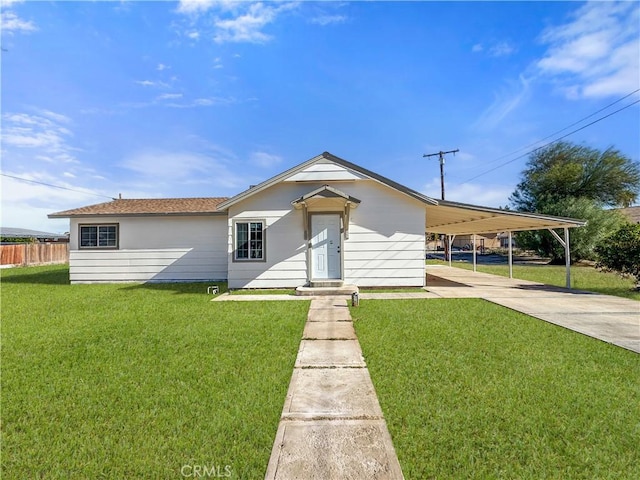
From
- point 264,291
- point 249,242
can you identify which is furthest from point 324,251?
point 249,242

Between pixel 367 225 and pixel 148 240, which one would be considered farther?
pixel 148 240

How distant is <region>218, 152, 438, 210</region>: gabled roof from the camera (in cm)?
936

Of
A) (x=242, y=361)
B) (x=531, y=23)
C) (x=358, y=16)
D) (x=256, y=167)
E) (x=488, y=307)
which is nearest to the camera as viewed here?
(x=242, y=361)

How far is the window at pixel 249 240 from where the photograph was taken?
9.76 m

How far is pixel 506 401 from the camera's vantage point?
2.85 meters

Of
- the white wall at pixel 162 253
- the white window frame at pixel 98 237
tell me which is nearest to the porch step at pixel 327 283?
the white wall at pixel 162 253

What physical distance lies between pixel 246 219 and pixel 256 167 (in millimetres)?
13056

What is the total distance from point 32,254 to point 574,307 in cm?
2947

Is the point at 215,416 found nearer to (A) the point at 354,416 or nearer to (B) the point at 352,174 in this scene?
(A) the point at 354,416

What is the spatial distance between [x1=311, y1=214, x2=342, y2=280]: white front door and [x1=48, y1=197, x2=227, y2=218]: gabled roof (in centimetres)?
382

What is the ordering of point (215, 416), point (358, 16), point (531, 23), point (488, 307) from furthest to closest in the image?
point (531, 23)
point (358, 16)
point (488, 307)
point (215, 416)

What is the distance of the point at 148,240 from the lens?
11.7 m

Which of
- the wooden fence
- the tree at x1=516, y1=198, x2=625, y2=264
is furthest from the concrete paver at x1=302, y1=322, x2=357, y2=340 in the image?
the tree at x1=516, y1=198, x2=625, y2=264

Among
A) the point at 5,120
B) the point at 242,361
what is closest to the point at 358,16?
the point at 242,361
